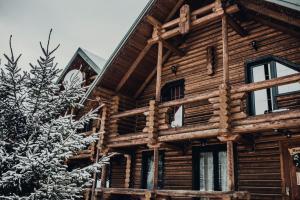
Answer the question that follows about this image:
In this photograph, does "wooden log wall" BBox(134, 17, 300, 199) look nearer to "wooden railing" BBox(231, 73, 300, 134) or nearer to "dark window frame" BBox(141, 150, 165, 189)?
"dark window frame" BBox(141, 150, 165, 189)

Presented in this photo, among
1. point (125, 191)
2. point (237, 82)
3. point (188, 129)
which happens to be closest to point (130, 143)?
point (125, 191)

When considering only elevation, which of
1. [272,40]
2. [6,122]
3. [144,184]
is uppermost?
[272,40]

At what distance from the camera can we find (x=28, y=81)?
631cm

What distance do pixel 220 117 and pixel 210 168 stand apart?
10.2 ft

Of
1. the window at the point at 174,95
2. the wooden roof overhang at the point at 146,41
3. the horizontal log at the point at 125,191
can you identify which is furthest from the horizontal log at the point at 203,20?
the horizontal log at the point at 125,191

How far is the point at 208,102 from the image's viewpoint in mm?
11516

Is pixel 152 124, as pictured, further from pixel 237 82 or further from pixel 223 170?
pixel 237 82

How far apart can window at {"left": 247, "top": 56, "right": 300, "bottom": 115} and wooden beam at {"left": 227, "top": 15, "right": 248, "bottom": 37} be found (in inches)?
47.6

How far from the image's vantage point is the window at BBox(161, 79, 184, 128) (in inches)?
497

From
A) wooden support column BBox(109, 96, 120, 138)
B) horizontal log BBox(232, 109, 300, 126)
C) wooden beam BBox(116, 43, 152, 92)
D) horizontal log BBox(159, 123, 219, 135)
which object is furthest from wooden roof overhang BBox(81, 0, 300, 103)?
horizontal log BBox(159, 123, 219, 135)

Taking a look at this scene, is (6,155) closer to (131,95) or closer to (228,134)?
(228,134)

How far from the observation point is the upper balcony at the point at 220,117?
25.1 feet

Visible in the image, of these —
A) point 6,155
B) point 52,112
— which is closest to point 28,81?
point 52,112

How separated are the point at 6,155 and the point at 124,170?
942 centimetres
